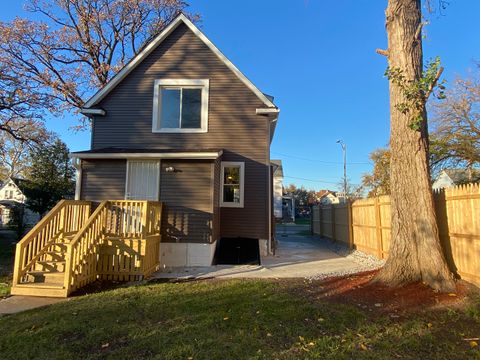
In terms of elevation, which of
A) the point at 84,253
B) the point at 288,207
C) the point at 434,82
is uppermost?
the point at 434,82

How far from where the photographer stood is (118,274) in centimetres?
802

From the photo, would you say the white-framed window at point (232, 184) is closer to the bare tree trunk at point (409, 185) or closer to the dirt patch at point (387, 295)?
the dirt patch at point (387, 295)

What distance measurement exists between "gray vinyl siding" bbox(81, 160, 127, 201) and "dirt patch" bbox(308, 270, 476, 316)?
6603 millimetres

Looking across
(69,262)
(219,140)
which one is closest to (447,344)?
(69,262)

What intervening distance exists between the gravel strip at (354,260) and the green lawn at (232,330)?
2219 millimetres

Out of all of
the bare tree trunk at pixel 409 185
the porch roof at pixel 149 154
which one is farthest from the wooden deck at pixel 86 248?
the bare tree trunk at pixel 409 185

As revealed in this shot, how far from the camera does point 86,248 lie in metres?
7.48

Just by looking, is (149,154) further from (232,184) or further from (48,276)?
(48,276)

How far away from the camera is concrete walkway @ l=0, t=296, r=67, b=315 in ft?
19.5

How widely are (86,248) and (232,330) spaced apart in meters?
4.38

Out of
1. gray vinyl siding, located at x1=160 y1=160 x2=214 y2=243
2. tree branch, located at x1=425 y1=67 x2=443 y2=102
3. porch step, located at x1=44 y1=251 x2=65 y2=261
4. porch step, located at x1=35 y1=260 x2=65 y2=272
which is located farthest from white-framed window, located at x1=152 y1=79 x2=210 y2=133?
tree branch, located at x1=425 y1=67 x2=443 y2=102

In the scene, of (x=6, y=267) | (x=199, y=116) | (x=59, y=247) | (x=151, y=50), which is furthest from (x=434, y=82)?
(x=6, y=267)

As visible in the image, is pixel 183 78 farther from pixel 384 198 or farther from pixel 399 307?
pixel 399 307

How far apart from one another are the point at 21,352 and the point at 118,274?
13.1 feet
